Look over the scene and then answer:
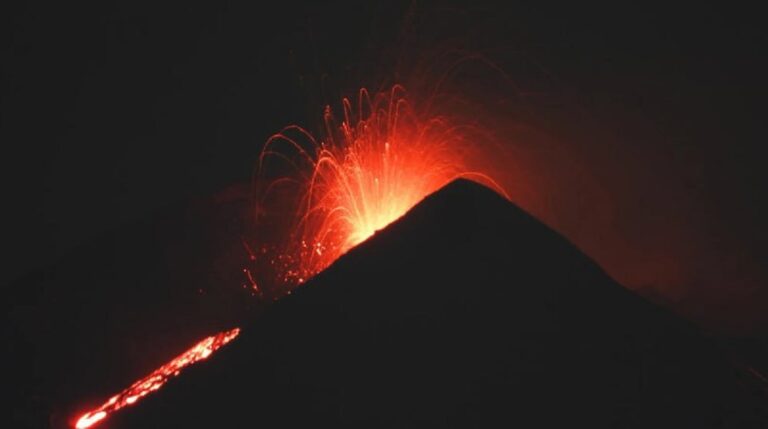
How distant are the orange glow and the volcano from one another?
3.36m

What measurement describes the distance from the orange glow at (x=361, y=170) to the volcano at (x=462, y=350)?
11.0 feet

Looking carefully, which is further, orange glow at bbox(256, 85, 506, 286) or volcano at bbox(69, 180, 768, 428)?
orange glow at bbox(256, 85, 506, 286)

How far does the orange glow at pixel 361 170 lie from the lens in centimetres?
709

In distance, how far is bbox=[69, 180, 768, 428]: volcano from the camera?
270 centimetres

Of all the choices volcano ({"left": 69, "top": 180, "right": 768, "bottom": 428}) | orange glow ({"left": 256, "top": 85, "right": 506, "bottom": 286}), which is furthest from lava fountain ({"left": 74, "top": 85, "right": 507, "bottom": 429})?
volcano ({"left": 69, "top": 180, "right": 768, "bottom": 428})

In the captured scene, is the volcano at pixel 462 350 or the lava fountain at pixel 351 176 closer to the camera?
the volcano at pixel 462 350

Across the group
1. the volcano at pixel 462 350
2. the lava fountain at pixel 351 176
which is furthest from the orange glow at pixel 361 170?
the volcano at pixel 462 350

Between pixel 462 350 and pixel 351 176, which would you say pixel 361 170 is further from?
pixel 462 350

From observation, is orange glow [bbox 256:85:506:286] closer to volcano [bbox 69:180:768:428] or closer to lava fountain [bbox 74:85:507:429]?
lava fountain [bbox 74:85:507:429]

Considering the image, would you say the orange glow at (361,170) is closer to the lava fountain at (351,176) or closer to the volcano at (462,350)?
the lava fountain at (351,176)

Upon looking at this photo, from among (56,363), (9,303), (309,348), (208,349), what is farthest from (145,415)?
Result: (9,303)

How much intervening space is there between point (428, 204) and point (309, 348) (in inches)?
46.4

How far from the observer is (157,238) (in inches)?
248

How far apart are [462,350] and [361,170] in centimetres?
515
